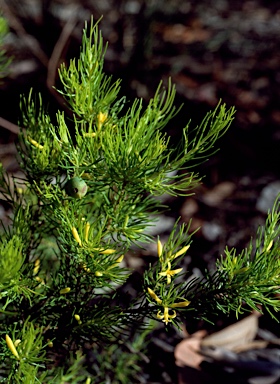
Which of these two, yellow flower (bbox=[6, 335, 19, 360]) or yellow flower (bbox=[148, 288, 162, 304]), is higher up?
yellow flower (bbox=[148, 288, 162, 304])

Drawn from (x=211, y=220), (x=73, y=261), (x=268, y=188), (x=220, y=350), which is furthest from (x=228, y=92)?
(x=73, y=261)

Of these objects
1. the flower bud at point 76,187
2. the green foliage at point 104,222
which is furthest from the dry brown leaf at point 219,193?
the flower bud at point 76,187

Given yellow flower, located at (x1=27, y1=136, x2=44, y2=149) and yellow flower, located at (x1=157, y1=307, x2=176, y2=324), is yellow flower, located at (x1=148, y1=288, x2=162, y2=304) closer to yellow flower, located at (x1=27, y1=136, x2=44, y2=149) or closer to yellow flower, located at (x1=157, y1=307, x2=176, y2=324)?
yellow flower, located at (x1=157, y1=307, x2=176, y2=324)

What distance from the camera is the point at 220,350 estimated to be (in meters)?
1.52

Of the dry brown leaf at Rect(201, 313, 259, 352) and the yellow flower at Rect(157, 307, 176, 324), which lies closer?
the yellow flower at Rect(157, 307, 176, 324)

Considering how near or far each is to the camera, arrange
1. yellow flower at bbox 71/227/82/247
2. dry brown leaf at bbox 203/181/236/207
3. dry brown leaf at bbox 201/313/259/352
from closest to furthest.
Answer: yellow flower at bbox 71/227/82/247 < dry brown leaf at bbox 201/313/259/352 < dry brown leaf at bbox 203/181/236/207

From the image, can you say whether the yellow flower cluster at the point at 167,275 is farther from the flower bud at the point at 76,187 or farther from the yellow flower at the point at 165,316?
the flower bud at the point at 76,187

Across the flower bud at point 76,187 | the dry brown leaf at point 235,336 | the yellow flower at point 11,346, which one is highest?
the flower bud at point 76,187

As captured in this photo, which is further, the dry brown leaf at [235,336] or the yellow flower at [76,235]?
the dry brown leaf at [235,336]

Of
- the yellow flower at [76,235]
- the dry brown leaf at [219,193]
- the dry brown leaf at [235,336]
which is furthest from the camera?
the dry brown leaf at [219,193]

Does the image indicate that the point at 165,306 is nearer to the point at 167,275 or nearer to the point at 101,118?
the point at 167,275

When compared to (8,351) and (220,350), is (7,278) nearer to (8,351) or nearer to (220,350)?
(8,351)

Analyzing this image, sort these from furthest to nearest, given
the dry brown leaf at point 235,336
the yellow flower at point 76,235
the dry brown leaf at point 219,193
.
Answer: the dry brown leaf at point 219,193 < the dry brown leaf at point 235,336 < the yellow flower at point 76,235

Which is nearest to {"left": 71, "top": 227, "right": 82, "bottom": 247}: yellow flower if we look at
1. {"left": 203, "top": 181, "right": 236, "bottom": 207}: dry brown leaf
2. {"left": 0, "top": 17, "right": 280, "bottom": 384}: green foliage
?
{"left": 0, "top": 17, "right": 280, "bottom": 384}: green foliage
